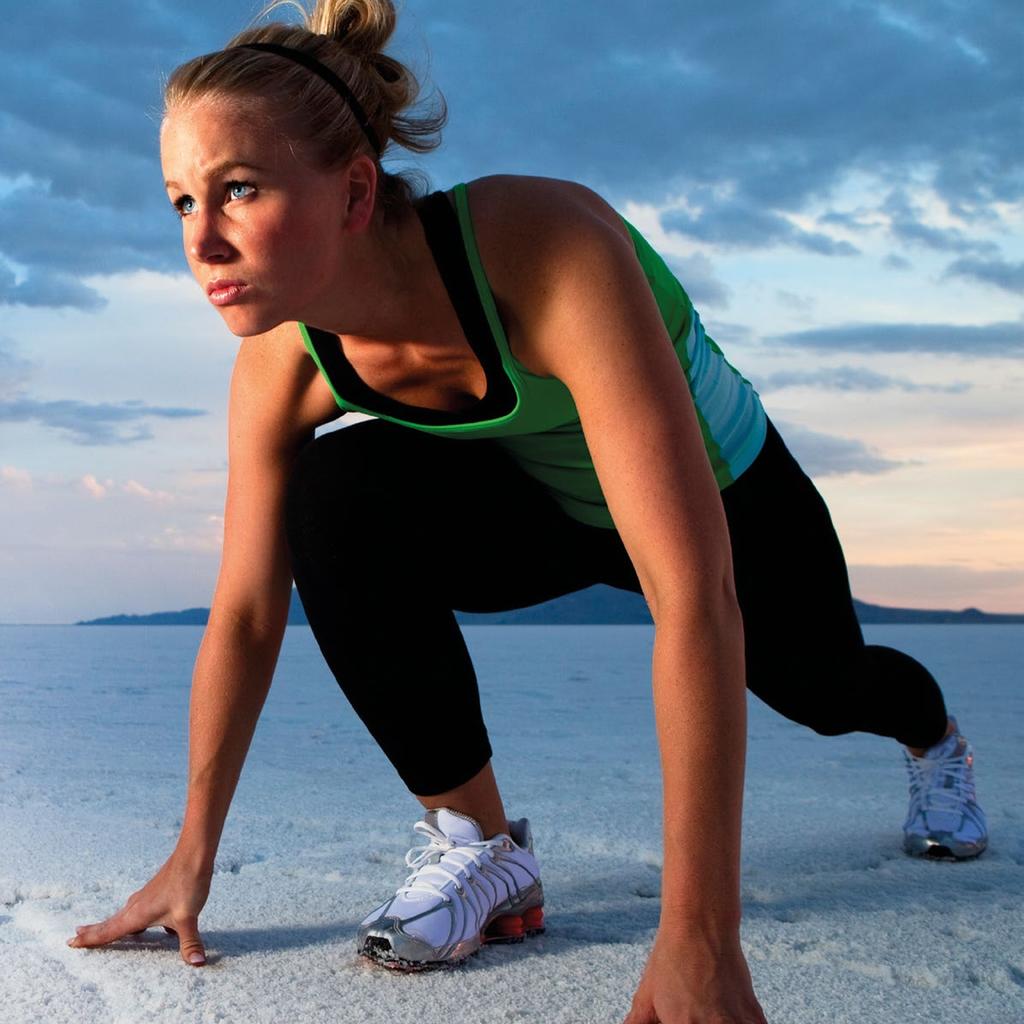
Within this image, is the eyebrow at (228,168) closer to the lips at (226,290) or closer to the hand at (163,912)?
the lips at (226,290)

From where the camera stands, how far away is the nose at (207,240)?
127 cm

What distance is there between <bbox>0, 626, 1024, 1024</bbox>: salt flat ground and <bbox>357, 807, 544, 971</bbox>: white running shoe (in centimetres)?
3

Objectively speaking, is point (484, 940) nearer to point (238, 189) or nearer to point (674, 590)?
point (674, 590)

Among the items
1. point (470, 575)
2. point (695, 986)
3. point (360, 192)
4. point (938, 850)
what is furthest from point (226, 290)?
point (938, 850)

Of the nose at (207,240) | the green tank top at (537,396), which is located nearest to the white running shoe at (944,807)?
the green tank top at (537,396)

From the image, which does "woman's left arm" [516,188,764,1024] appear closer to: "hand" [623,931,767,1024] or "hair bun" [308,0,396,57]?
"hand" [623,931,767,1024]

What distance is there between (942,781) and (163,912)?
131 centimetres

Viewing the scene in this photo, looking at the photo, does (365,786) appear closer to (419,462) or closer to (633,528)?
(419,462)

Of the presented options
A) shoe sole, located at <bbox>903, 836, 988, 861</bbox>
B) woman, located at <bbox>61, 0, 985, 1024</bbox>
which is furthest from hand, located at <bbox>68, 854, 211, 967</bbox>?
shoe sole, located at <bbox>903, 836, 988, 861</bbox>

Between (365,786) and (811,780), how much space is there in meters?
0.98

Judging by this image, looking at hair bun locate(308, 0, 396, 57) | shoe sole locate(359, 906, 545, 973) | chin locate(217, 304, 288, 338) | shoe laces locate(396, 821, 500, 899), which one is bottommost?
shoe sole locate(359, 906, 545, 973)

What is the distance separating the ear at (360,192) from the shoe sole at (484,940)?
2.66ft

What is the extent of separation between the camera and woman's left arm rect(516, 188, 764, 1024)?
1040 mm

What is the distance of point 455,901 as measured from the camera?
A: 141cm
